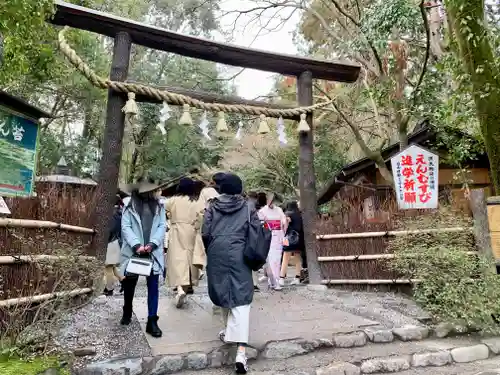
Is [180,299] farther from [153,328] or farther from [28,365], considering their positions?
[28,365]

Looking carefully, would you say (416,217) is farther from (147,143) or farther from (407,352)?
(147,143)

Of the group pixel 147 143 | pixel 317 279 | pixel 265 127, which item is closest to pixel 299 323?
pixel 317 279

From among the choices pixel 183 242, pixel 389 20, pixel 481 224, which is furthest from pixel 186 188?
pixel 389 20

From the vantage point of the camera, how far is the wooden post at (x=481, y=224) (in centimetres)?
593

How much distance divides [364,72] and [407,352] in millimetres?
10794

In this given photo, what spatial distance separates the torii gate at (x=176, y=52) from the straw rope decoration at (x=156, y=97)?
0.52ft

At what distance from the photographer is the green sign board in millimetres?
A: 3977

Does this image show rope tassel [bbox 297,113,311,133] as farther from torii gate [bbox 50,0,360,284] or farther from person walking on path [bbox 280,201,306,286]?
person walking on path [bbox 280,201,306,286]

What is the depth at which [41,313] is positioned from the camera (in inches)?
155

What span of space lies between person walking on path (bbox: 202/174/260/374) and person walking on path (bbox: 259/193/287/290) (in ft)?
12.3

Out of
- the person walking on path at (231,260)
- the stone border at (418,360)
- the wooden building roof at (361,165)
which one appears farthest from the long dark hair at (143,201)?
the wooden building roof at (361,165)

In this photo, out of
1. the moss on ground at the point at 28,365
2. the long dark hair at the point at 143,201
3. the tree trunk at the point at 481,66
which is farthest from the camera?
the tree trunk at the point at 481,66

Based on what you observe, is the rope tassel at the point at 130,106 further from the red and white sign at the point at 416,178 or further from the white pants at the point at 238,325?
the red and white sign at the point at 416,178

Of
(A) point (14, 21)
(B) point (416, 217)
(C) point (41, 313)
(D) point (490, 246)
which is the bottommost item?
(C) point (41, 313)
